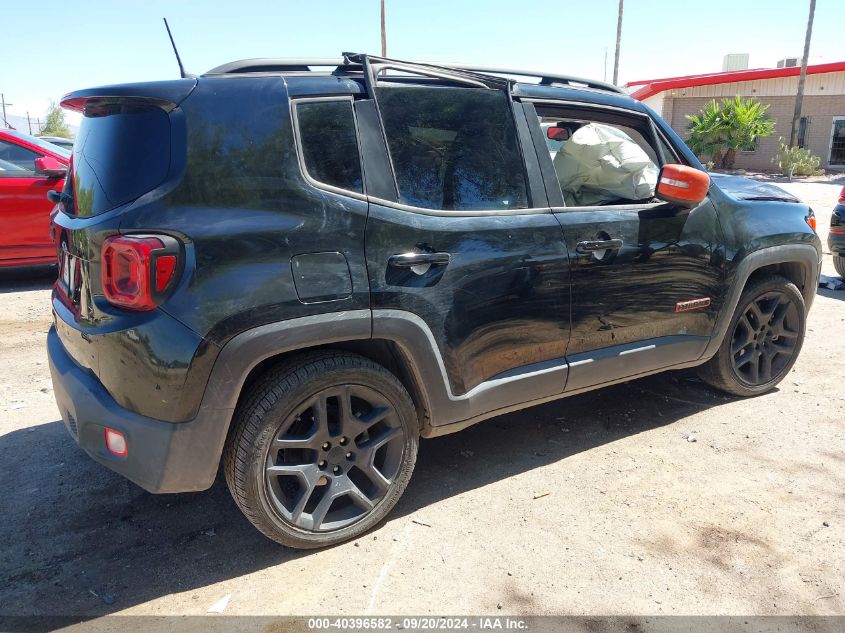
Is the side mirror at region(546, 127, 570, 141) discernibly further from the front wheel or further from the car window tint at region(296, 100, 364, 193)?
the front wheel

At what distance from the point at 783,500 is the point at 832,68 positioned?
30.1 m

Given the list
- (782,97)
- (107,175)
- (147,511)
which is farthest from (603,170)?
(782,97)

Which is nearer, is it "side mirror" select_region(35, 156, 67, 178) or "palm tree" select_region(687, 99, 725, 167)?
"side mirror" select_region(35, 156, 67, 178)

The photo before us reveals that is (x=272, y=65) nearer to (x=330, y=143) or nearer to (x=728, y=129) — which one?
(x=330, y=143)

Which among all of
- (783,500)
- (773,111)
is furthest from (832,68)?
(783,500)

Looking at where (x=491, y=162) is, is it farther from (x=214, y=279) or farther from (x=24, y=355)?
(x=24, y=355)

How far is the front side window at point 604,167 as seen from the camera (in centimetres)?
378

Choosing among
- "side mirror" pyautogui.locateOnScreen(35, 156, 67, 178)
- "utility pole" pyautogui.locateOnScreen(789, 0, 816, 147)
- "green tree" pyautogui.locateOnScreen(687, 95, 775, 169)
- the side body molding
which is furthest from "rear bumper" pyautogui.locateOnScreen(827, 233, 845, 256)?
"utility pole" pyautogui.locateOnScreen(789, 0, 816, 147)

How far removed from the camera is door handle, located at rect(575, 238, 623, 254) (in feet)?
10.8

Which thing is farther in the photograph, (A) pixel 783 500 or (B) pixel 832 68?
(B) pixel 832 68

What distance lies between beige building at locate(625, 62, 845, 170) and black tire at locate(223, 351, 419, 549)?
96.3 ft

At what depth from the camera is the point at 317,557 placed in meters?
2.83

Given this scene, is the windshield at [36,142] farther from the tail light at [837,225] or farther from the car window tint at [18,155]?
the tail light at [837,225]

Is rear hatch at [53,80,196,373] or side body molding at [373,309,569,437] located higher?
rear hatch at [53,80,196,373]
